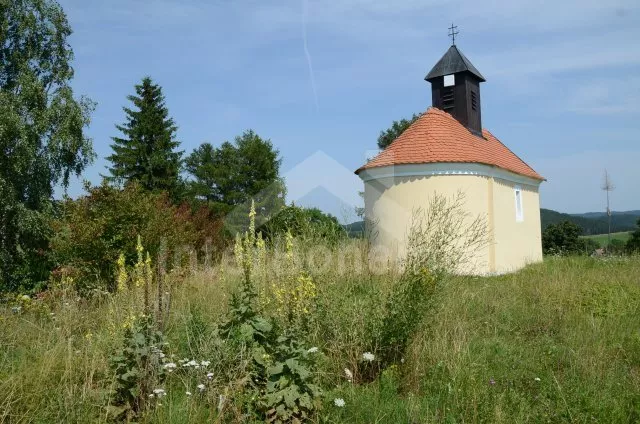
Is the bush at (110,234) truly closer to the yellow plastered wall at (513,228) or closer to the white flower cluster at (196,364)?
the white flower cluster at (196,364)

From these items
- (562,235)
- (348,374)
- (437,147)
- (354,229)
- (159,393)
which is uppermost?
(437,147)

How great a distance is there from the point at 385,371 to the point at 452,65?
52.3 feet

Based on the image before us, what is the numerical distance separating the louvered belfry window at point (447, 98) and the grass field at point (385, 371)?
483 inches

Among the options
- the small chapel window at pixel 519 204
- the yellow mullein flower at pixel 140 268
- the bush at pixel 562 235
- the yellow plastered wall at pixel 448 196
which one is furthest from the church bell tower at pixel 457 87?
the bush at pixel 562 235

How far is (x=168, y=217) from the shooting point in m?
10.8

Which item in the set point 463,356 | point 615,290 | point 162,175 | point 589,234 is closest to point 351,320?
point 463,356

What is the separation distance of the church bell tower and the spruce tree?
1571 centimetres

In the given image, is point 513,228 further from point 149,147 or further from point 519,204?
point 149,147

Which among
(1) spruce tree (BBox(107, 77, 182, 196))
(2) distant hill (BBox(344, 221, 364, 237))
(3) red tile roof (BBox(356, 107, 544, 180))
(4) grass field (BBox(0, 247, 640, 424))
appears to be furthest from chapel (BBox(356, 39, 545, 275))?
(1) spruce tree (BBox(107, 77, 182, 196))

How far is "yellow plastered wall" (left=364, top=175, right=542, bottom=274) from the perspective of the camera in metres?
14.8

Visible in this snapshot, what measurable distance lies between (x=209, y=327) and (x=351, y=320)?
55.9 inches

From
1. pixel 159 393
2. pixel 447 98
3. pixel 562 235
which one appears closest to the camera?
pixel 159 393

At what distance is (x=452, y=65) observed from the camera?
18688mm

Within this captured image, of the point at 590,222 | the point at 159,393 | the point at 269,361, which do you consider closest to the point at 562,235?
the point at 590,222
